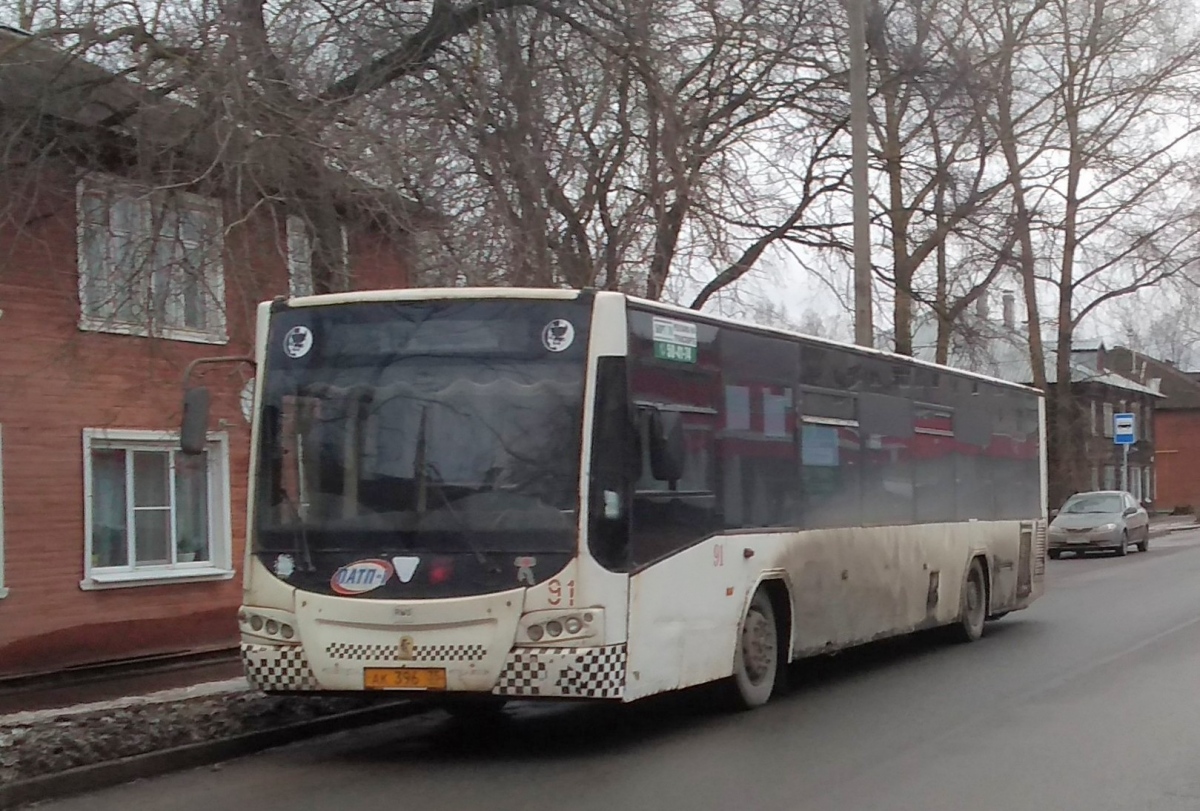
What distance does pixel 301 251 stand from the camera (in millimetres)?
13320

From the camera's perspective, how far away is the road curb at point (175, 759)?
8.40 m

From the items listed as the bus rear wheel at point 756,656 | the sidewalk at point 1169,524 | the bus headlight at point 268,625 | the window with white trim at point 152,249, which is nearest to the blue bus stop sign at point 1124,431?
the sidewalk at point 1169,524

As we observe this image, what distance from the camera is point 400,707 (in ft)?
38.2

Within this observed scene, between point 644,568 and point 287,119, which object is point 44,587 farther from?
point 644,568

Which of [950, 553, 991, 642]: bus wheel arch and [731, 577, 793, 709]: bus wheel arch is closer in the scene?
[731, 577, 793, 709]: bus wheel arch

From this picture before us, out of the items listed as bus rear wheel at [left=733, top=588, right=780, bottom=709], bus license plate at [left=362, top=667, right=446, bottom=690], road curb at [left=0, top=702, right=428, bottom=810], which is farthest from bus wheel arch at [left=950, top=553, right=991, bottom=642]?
bus license plate at [left=362, top=667, right=446, bottom=690]

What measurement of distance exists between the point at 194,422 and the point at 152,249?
9.79 ft

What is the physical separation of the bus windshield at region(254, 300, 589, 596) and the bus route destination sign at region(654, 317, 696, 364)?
775 millimetres

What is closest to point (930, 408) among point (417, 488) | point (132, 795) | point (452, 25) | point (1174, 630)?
point (1174, 630)

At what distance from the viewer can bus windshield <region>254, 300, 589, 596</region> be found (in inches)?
370

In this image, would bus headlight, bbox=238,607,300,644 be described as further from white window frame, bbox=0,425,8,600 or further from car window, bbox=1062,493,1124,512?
car window, bbox=1062,493,1124,512

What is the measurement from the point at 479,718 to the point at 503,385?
122 inches

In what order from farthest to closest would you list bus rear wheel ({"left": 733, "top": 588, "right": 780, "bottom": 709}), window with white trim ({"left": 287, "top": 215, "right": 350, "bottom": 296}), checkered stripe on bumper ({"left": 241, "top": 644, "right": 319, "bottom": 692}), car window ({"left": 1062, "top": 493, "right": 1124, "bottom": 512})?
car window ({"left": 1062, "top": 493, "right": 1124, "bottom": 512}), window with white trim ({"left": 287, "top": 215, "right": 350, "bottom": 296}), bus rear wheel ({"left": 733, "top": 588, "right": 780, "bottom": 709}), checkered stripe on bumper ({"left": 241, "top": 644, "right": 319, "bottom": 692})

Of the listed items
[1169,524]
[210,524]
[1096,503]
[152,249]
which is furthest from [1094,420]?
[152,249]
